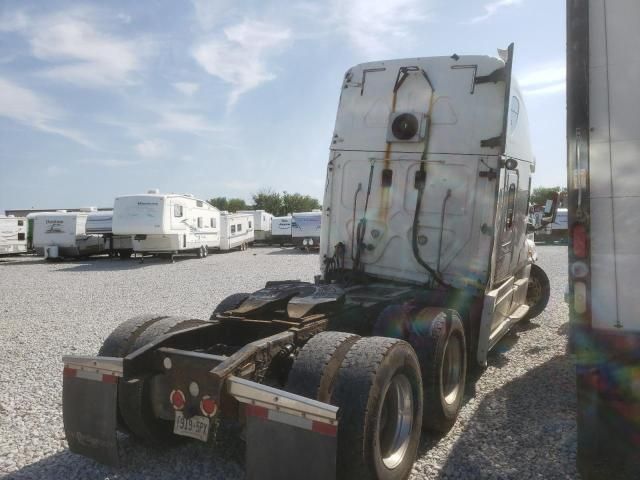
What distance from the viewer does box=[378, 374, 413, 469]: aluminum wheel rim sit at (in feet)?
11.4

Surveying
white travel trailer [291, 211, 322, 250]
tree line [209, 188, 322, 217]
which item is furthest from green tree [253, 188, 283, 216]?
white travel trailer [291, 211, 322, 250]

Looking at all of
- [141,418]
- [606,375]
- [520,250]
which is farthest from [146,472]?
[520,250]

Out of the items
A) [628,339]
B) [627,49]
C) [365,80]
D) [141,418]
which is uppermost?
[365,80]

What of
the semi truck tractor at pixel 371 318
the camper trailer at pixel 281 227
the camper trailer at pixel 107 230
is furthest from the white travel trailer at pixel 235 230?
the semi truck tractor at pixel 371 318

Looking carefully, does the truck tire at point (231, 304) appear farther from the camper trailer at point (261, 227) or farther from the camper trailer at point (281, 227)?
the camper trailer at point (261, 227)

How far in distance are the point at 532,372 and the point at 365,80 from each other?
391 cm

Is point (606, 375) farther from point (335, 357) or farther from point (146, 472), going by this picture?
point (146, 472)

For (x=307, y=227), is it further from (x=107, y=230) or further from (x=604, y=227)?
(x=604, y=227)

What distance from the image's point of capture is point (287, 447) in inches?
113

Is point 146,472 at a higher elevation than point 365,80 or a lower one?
lower

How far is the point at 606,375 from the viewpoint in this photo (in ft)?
9.95

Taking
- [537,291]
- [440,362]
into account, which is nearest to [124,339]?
[440,362]

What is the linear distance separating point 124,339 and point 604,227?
11.3 ft

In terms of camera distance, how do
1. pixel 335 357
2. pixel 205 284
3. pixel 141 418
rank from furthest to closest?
pixel 205 284 → pixel 141 418 → pixel 335 357
